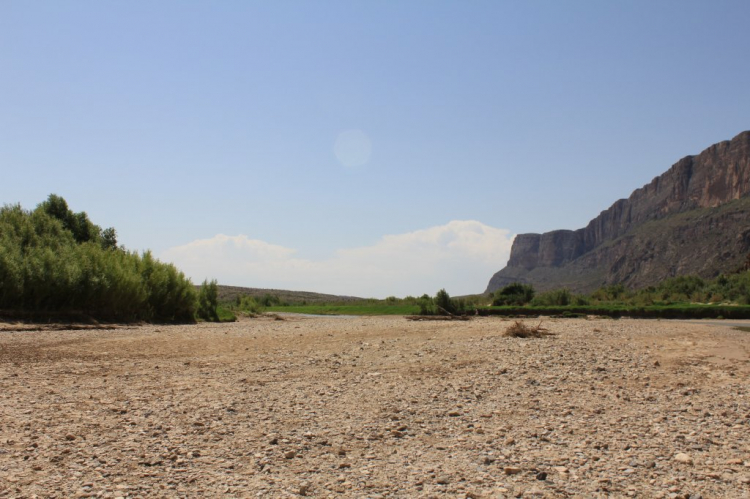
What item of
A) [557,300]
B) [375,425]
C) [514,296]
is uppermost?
[514,296]

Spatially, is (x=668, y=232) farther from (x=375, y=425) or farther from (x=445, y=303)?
(x=375, y=425)

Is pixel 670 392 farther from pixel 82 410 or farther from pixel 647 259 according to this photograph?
pixel 647 259

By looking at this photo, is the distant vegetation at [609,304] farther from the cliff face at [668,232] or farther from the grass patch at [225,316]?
the cliff face at [668,232]

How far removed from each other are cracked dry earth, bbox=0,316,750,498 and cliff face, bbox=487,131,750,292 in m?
67.7

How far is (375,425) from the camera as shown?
21.4ft

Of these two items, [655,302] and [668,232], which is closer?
[655,302]

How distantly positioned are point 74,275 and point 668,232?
277 feet

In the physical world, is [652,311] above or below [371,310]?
above

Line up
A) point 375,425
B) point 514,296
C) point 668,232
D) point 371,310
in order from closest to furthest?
point 375,425, point 514,296, point 371,310, point 668,232

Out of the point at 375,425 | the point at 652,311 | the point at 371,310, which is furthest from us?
the point at 371,310

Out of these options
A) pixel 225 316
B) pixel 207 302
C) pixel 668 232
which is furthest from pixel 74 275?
pixel 668 232

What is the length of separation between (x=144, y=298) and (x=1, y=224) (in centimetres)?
710

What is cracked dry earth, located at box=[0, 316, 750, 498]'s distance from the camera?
4656 millimetres

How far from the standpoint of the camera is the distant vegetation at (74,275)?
21.3 metres
